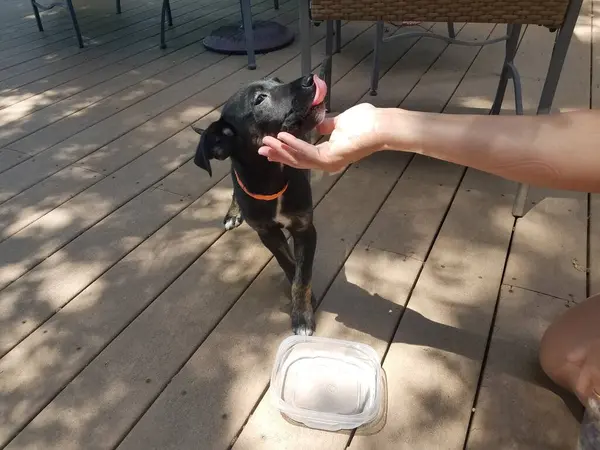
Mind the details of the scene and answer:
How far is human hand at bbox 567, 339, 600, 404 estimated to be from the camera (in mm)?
1369

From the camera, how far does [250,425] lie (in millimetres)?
1525

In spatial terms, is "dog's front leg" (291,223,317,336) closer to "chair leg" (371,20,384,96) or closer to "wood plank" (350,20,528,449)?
"wood plank" (350,20,528,449)

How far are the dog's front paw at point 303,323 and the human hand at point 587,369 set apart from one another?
0.88 m

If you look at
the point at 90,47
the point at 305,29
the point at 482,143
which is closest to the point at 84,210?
the point at 305,29

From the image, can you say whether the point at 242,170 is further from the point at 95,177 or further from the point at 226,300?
the point at 95,177

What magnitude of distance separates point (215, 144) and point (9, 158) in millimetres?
2081

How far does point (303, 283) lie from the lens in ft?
6.00

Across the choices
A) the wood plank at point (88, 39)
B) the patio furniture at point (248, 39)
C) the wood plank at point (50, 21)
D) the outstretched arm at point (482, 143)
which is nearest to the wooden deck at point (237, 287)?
the outstretched arm at point (482, 143)

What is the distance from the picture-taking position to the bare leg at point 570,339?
4.74 feet

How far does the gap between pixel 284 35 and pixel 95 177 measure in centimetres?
262

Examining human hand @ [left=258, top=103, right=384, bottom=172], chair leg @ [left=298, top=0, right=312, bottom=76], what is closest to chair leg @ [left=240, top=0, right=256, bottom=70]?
chair leg @ [left=298, top=0, right=312, bottom=76]

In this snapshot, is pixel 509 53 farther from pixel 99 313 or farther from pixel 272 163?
pixel 99 313

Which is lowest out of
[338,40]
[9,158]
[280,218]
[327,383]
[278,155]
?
[327,383]

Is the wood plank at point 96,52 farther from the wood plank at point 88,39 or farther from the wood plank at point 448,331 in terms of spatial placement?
the wood plank at point 448,331
